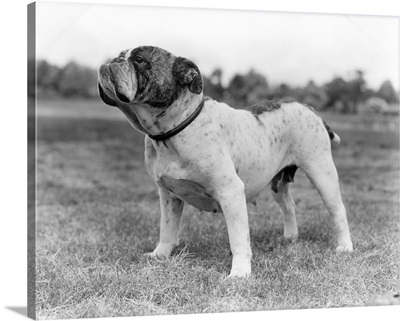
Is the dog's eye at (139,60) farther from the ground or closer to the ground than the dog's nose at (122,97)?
farther from the ground

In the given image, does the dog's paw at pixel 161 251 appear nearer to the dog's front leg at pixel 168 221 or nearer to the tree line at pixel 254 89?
the dog's front leg at pixel 168 221

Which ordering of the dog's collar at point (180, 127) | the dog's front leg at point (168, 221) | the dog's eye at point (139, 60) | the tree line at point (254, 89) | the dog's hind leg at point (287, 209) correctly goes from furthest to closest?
1. the tree line at point (254, 89)
2. the dog's hind leg at point (287, 209)
3. the dog's front leg at point (168, 221)
4. the dog's collar at point (180, 127)
5. the dog's eye at point (139, 60)

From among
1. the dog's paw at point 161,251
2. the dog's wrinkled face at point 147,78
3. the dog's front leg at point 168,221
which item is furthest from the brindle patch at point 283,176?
the dog's wrinkled face at point 147,78

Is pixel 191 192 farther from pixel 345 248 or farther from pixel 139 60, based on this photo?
pixel 345 248

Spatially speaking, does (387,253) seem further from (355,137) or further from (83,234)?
(355,137)

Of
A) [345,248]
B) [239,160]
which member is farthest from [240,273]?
[345,248]

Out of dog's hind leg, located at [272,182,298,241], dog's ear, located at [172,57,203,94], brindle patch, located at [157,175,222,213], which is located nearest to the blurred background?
dog's ear, located at [172,57,203,94]

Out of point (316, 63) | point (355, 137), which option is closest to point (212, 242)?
point (316, 63)
